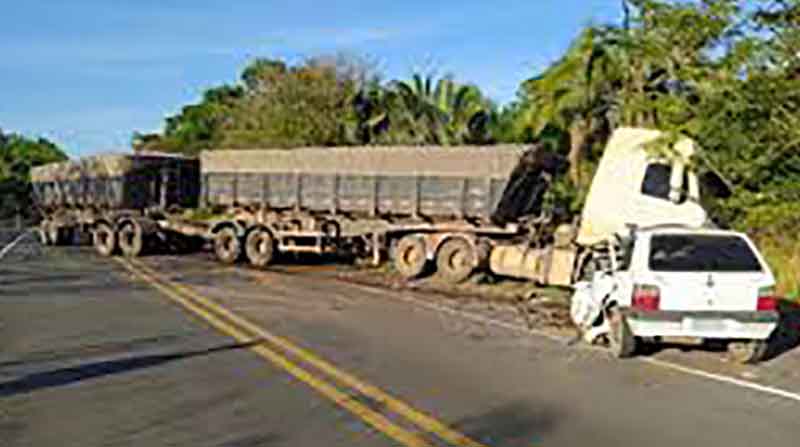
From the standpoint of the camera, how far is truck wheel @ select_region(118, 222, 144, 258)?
37.2 metres

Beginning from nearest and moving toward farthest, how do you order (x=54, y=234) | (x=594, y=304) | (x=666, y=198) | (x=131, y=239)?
(x=594, y=304) → (x=666, y=198) → (x=131, y=239) → (x=54, y=234)

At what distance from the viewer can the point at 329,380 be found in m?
11.7

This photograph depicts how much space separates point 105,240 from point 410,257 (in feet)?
43.0

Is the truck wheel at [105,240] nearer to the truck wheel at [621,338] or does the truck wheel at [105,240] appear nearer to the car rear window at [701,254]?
the truck wheel at [621,338]

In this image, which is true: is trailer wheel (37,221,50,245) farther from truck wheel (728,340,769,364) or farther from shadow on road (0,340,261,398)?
truck wheel (728,340,769,364)

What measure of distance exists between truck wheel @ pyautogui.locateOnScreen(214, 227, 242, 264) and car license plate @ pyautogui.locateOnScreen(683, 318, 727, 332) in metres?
21.9

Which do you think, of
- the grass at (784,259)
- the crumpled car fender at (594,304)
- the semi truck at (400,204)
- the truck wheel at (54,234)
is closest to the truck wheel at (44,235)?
the truck wheel at (54,234)

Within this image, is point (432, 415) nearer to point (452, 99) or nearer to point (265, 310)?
point (265, 310)

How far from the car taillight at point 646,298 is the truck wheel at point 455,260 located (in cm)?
1391

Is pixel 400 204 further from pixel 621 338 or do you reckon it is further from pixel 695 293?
pixel 695 293

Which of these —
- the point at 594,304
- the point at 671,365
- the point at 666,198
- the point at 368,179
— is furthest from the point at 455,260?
the point at 671,365

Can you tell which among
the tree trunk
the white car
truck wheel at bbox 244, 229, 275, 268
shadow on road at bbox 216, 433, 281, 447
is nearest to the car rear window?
the white car

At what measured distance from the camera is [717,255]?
13.9 metres

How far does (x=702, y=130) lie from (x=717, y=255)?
26.3ft
